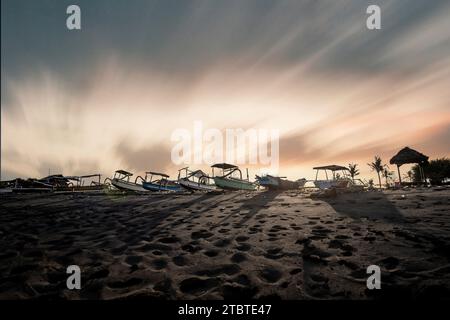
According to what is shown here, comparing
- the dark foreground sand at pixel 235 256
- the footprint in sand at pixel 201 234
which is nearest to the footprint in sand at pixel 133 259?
the dark foreground sand at pixel 235 256

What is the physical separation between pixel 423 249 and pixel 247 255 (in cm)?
355

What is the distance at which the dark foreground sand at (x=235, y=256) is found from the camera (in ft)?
12.6

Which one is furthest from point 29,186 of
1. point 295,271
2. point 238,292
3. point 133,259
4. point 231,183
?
point 295,271

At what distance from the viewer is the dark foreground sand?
3.85 m

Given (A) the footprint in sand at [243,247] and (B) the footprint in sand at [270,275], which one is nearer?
(B) the footprint in sand at [270,275]

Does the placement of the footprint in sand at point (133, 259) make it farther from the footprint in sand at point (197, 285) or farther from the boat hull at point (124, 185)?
the boat hull at point (124, 185)

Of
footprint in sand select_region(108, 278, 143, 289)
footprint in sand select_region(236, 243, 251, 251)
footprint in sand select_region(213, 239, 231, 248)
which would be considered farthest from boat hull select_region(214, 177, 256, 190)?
footprint in sand select_region(108, 278, 143, 289)

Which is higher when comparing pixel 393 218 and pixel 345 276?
pixel 393 218

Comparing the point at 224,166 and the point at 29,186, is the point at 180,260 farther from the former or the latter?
the point at 29,186

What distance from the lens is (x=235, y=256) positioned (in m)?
5.19

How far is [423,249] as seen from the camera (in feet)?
16.3

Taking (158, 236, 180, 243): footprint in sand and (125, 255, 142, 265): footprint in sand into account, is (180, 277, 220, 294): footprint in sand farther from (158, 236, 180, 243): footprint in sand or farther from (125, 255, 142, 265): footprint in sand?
(158, 236, 180, 243): footprint in sand
